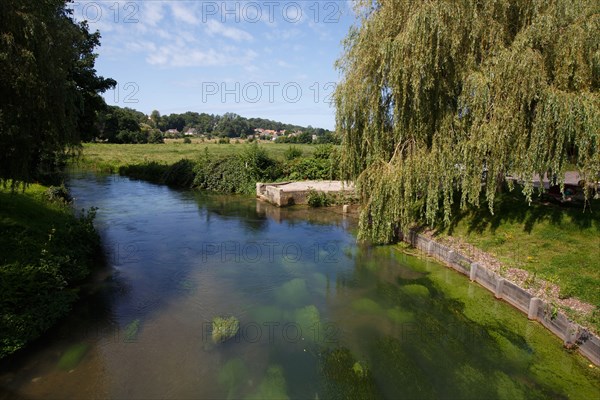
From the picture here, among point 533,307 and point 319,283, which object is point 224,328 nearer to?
point 319,283

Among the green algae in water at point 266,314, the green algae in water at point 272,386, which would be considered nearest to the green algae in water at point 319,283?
the green algae in water at point 266,314

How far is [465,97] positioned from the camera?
13617mm

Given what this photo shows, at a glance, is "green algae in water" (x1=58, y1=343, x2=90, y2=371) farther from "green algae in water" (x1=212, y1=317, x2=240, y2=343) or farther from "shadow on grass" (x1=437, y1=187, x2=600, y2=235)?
"shadow on grass" (x1=437, y1=187, x2=600, y2=235)

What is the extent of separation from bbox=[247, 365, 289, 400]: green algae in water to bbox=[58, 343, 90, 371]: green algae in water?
159 inches

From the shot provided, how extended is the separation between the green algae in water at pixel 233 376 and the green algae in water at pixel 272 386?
0.39 m

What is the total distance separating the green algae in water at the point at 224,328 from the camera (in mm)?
9328

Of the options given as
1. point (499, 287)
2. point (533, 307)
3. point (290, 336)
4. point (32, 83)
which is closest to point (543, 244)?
point (499, 287)

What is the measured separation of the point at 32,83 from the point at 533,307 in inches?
532

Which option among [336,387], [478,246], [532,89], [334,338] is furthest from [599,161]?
[336,387]

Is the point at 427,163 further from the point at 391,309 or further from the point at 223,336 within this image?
the point at 223,336

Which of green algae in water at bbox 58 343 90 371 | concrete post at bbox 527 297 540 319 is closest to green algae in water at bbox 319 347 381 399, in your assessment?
concrete post at bbox 527 297 540 319

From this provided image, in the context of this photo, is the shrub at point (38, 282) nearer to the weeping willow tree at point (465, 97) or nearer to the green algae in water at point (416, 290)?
the green algae in water at point (416, 290)

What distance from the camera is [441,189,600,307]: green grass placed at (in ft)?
35.1

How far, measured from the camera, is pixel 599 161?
11594 mm
